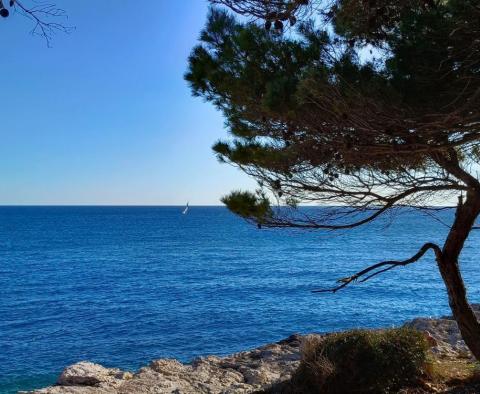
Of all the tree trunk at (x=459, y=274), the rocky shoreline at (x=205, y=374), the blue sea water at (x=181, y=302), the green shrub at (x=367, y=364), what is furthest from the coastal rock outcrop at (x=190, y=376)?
the tree trunk at (x=459, y=274)

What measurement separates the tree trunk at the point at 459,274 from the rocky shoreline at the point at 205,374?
3493mm

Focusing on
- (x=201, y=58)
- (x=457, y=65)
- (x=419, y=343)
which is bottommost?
(x=419, y=343)

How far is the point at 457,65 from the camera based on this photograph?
17.2 ft

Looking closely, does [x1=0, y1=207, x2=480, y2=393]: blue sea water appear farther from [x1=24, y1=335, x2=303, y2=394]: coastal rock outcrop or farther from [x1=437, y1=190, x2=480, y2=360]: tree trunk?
[x1=24, y1=335, x2=303, y2=394]: coastal rock outcrop

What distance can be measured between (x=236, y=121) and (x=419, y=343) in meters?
4.43

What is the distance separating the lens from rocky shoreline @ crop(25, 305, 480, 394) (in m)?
10.8

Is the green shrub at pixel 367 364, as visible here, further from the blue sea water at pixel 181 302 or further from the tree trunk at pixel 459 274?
the blue sea water at pixel 181 302

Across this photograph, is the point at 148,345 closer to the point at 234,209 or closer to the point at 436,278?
the point at 234,209

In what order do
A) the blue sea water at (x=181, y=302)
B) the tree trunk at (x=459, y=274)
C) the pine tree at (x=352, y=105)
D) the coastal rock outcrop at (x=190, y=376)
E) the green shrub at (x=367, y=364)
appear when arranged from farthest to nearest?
1. the blue sea water at (x=181, y=302)
2. the coastal rock outcrop at (x=190, y=376)
3. the green shrub at (x=367, y=364)
4. the tree trunk at (x=459, y=274)
5. the pine tree at (x=352, y=105)

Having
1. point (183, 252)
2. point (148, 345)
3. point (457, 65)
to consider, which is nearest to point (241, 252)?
point (183, 252)

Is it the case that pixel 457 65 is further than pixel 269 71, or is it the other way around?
pixel 269 71

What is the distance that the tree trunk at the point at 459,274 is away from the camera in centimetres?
711

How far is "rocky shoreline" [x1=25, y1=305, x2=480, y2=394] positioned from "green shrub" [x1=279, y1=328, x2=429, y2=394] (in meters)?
1.72

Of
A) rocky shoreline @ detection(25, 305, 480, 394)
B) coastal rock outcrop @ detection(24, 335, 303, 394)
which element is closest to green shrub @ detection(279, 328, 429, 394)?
rocky shoreline @ detection(25, 305, 480, 394)
